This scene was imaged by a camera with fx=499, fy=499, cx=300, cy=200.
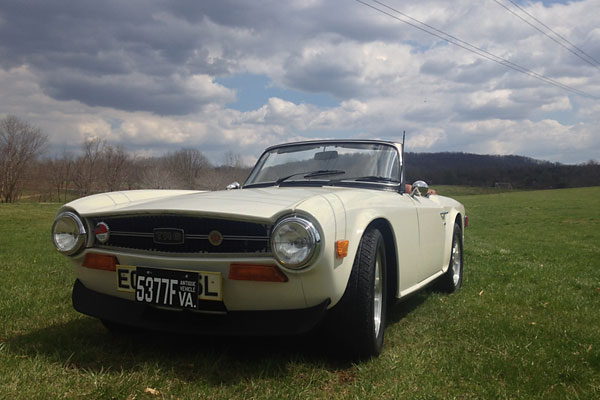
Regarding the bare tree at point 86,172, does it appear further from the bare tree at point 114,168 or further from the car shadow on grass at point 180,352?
the car shadow on grass at point 180,352

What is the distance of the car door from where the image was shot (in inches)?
160

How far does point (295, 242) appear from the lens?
101 inches

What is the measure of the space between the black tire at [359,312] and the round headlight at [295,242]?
0.41 metres

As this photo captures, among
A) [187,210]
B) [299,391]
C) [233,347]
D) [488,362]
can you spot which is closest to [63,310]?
[233,347]

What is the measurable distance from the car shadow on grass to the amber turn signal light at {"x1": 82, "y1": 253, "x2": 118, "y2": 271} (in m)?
0.53

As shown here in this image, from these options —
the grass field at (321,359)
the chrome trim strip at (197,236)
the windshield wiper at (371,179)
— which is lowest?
the grass field at (321,359)

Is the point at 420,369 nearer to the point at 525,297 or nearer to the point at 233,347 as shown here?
the point at 233,347

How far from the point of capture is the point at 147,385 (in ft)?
8.34

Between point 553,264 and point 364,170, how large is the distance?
4925 millimetres

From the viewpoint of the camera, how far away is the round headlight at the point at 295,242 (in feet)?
8.28

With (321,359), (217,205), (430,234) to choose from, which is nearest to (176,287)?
(217,205)

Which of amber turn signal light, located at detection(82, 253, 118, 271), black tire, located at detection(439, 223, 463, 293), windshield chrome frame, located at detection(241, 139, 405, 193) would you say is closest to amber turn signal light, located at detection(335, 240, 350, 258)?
amber turn signal light, located at detection(82, 253, 118, 271)

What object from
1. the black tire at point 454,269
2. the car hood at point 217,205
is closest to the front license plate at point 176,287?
the car hood at point 217,205

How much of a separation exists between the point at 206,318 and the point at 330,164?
2021mm
